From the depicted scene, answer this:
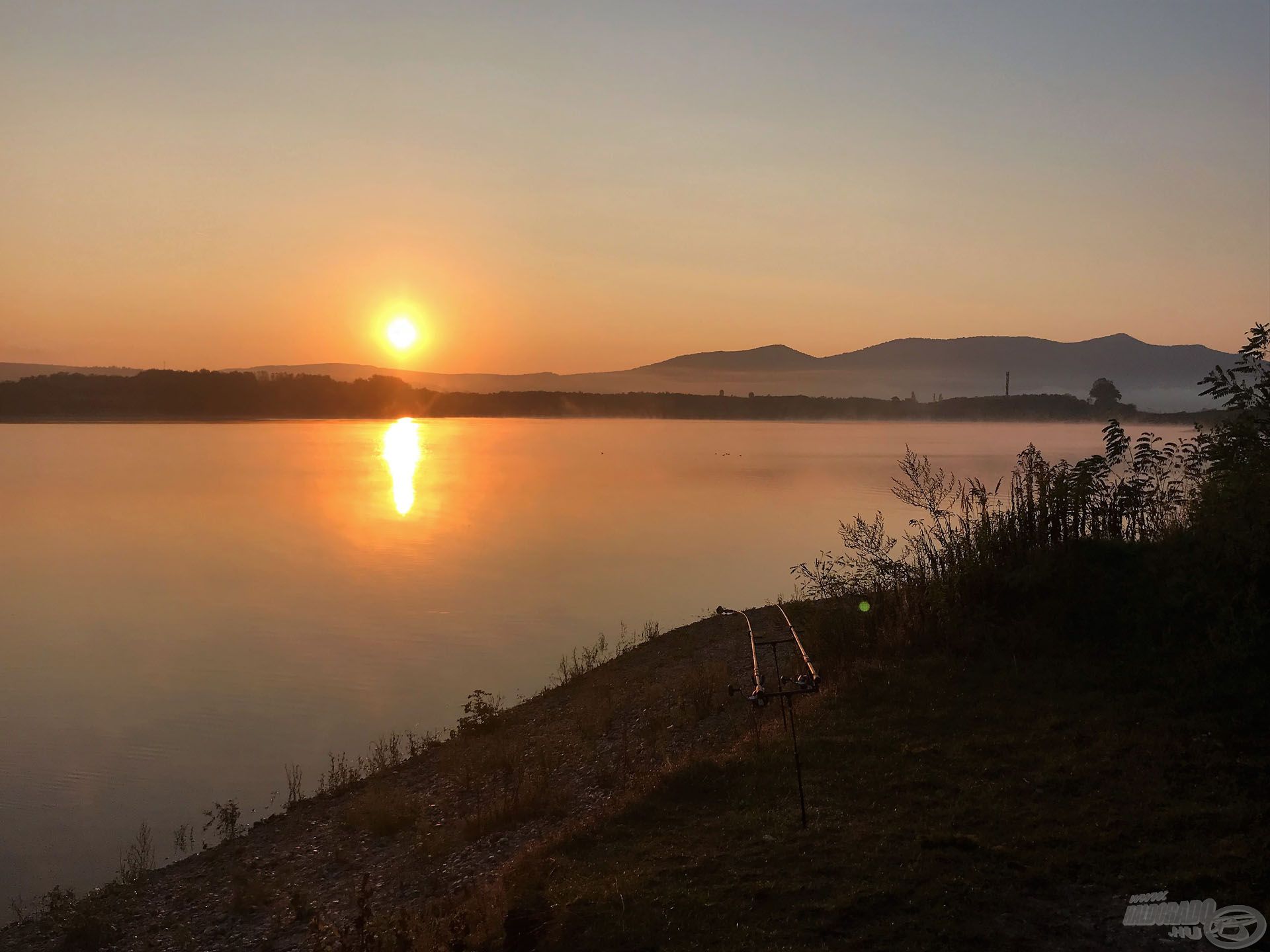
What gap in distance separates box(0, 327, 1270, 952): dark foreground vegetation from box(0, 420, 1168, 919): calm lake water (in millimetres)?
2469

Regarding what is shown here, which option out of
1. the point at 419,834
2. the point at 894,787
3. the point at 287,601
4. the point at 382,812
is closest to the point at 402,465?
the point at 287,601

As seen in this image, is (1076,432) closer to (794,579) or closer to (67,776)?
(794,579)

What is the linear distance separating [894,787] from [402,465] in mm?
102316

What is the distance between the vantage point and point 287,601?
107 ft

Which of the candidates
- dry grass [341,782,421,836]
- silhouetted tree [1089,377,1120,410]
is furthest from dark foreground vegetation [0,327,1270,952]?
silhouetted tree [1089,377,1120,410]

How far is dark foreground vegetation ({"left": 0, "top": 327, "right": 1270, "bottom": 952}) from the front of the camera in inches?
284

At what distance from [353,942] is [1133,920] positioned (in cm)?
646

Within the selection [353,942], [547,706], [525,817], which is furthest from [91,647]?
[353,942]

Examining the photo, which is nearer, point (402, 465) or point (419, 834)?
point (419, 834)

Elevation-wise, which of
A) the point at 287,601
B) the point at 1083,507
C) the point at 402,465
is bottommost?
the point at 287,601

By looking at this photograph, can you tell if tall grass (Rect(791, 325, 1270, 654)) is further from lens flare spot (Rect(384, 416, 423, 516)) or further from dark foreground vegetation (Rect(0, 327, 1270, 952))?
lens flare spot (Rect(384, 416, 423, 516))

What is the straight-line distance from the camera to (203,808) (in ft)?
49.9

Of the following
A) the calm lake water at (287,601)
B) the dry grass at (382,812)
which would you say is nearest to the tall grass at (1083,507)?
the dry grass at (382,812)

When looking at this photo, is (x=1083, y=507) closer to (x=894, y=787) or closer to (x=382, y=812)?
(x=894, y=787)
